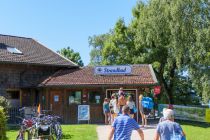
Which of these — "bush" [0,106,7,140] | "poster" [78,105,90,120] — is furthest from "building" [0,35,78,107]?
"bush" [0,106,7,140]

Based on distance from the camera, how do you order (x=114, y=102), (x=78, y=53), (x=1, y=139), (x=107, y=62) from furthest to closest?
(x=78, y=53) → (x=107, y=62) → (x=114, y=102) → (x=1, y=139)

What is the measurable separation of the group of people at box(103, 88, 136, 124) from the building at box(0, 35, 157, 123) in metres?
2.97

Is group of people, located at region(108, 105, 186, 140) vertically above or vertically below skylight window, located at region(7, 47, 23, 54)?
below

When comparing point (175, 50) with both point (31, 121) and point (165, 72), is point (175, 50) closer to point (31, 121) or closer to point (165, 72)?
point (165, 72)

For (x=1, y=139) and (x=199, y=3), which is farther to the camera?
(x=199, y=3)

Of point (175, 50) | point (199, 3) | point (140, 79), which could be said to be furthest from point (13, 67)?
point (199, 3)

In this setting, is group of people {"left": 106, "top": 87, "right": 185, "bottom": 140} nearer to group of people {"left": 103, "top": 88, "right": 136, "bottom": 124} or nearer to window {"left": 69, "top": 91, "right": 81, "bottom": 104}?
group of people {"left": 103, "top": 88, "right": 136, "bottom": 124}

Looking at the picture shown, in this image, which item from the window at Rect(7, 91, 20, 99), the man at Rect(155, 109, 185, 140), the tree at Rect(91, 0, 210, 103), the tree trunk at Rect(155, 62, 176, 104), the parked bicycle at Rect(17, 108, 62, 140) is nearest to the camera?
the man at Rect(155, 109, 185, 140)

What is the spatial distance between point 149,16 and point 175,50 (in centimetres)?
409

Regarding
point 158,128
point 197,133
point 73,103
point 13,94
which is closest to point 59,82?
point 73,103

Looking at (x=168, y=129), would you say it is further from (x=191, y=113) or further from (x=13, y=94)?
(x=13, y=94)

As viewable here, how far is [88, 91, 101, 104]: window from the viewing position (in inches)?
1104

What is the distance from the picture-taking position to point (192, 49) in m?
30.1

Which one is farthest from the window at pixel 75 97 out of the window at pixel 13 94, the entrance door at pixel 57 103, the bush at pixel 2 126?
the bush at pixel 2 126
